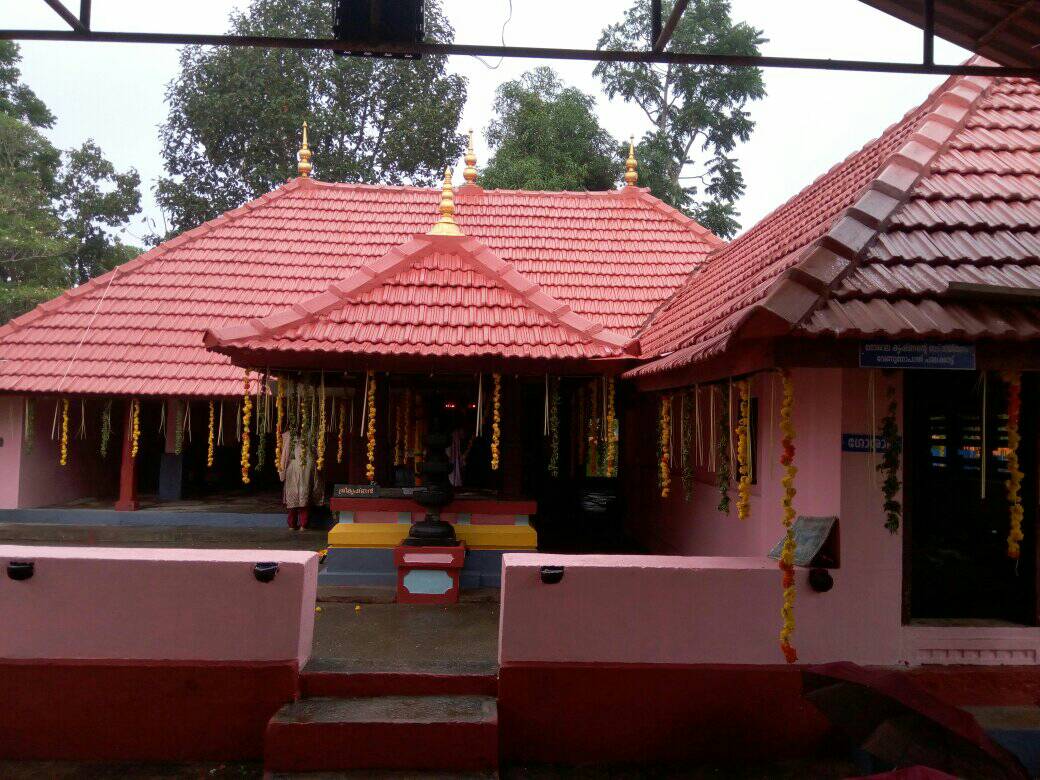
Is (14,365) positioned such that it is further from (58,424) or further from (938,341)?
(938,341)

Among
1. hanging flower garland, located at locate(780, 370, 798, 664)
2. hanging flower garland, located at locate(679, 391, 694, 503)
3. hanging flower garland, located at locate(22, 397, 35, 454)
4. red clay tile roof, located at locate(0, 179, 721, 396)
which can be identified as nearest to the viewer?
hanging flower garland, located at locate(780, 370, 798, 664)

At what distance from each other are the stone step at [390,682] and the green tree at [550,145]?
18325 mm

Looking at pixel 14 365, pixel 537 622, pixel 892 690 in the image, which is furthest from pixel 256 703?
pixel 14 365

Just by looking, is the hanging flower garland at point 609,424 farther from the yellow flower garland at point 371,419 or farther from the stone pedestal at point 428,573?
the yellow flower garland at point 371,419

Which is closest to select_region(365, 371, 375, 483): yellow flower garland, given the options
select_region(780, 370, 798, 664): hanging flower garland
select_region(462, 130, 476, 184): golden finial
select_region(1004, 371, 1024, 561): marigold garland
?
select_region(780, 370, 798, 664): hanging flower garland

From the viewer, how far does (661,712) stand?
4.61m

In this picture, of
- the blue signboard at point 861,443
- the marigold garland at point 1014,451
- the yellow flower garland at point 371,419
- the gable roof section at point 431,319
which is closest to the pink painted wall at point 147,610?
the gable roof section at point 431,319

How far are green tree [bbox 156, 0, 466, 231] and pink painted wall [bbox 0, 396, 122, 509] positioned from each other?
11223mm

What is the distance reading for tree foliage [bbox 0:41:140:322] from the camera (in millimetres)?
21750

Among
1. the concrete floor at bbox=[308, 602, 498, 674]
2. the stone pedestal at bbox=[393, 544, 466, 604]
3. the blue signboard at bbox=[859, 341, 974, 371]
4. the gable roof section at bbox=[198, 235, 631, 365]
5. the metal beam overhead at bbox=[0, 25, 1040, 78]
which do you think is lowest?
the concrete floor at bbox=[308, 602, 498, 674]

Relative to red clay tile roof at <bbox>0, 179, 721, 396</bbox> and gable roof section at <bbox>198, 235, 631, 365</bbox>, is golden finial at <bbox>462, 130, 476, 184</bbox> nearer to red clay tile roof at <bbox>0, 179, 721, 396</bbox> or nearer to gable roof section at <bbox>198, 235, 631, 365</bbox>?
red clay tile roof at <bbox>0, 179, 721, 396</bbox>

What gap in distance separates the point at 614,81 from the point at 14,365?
21122 millimetres

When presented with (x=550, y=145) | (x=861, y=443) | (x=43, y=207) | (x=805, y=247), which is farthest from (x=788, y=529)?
(x=43, y=207)

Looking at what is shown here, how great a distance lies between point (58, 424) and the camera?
11.8 meters
